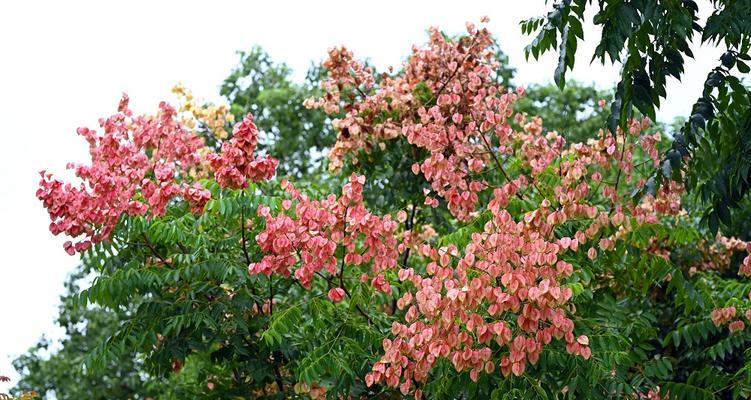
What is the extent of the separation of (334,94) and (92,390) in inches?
404

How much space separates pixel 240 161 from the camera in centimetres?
707

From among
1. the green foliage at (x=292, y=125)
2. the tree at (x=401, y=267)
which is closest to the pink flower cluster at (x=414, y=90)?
the tree at (x=401, y=267)

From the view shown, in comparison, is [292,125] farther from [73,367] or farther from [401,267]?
[401,267]

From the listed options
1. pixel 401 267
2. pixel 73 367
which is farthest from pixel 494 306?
pixel 73 367

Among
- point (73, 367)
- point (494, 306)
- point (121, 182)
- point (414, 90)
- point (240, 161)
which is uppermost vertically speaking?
point (73, 367)

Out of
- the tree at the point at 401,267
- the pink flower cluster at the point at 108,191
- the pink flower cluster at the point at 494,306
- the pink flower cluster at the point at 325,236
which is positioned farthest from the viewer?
the pink flower cluster at the point at 108,191

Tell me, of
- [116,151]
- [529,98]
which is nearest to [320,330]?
[116,151]

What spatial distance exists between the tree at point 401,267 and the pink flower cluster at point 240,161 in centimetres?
1

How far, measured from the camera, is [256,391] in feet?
27.0

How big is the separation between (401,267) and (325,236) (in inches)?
39.3

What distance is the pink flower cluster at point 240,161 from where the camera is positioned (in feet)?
23.1

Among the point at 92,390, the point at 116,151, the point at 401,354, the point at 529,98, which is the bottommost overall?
the point at 401,354

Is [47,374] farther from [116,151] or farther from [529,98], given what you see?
[116,151]

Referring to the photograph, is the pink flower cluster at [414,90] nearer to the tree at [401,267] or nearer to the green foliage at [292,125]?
the tree at [401,267]
